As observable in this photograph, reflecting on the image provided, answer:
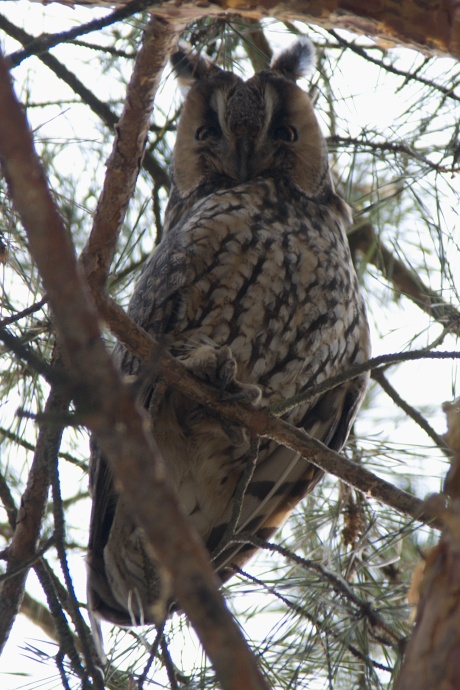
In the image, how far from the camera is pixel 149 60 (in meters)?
1.64

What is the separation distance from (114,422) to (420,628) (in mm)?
419

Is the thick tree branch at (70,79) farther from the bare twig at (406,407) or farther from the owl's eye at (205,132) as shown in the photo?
the bare twig at (406,407)

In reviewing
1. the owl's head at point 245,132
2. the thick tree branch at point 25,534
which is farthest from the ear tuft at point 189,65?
the thick tree branch at point 25,534

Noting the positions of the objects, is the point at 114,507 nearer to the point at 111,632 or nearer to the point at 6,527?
the point at 111,632

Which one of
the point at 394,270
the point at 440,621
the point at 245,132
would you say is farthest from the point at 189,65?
the point at 440,621

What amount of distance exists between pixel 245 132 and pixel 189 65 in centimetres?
43

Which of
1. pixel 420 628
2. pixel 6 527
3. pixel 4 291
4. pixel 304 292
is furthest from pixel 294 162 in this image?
pixel 420 628

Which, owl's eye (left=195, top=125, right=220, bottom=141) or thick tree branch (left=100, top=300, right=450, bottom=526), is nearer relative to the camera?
thick tree branch (left=100, top=300, right=450, bottom=526)

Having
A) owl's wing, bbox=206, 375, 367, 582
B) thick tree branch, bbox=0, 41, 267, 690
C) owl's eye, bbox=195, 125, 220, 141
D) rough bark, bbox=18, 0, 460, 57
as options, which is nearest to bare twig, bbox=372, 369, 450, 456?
owl's wing, bbox=206, 375, 367, 582

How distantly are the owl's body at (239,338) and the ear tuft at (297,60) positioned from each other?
32 centimetres

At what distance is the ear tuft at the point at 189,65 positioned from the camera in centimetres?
272

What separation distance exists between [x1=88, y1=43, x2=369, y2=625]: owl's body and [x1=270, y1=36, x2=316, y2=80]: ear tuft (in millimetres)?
319

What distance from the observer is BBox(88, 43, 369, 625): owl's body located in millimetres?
2164

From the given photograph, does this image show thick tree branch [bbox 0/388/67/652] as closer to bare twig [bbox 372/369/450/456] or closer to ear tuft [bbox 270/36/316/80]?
bare twig [bbox 372/369/450/456]
